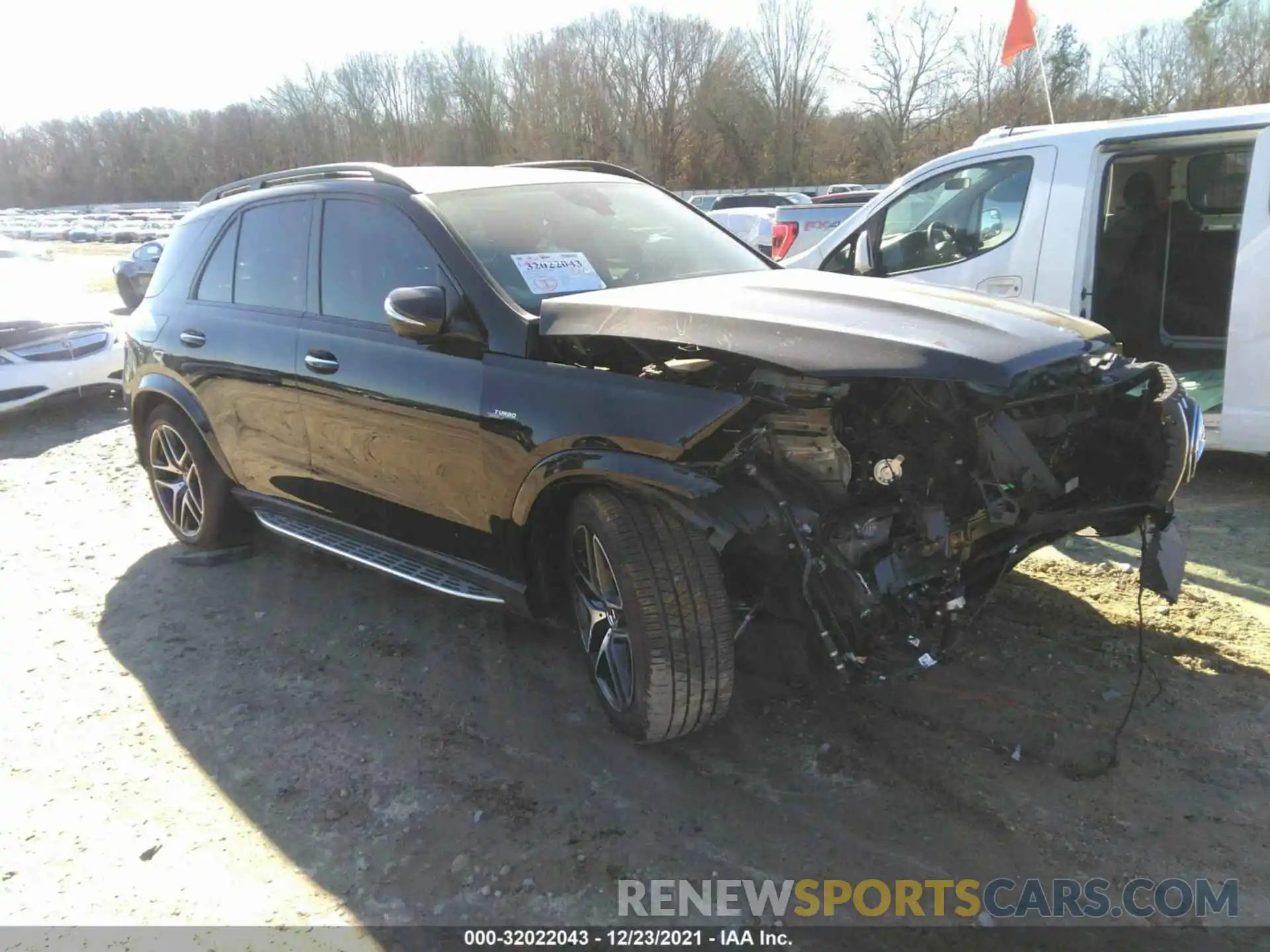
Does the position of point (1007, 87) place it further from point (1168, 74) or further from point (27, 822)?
point (27, 822)

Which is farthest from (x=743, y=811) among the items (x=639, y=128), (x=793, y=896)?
(x=639, y=128)

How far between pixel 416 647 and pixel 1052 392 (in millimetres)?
2693

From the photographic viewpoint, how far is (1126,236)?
20.5 feet

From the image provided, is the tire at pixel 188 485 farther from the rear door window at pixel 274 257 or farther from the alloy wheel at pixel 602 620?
the alloy wheel at pixel 602 620

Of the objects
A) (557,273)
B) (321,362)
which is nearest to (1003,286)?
(557,273)

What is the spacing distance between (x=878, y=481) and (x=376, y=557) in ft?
7.12

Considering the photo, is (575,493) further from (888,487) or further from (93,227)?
(93,227)

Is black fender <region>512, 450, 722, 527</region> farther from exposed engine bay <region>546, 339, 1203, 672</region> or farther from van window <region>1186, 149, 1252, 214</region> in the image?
van window <region>1186, 149, 1252, 214</region>

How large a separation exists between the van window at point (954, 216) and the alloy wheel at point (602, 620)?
3.94 meters

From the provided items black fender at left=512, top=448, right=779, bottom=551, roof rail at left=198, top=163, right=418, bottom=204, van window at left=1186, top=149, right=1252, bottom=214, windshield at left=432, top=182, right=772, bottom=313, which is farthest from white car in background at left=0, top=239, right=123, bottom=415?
van window at left=1186, top=149, right=1252, bottom=214

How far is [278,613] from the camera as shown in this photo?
14.7ft

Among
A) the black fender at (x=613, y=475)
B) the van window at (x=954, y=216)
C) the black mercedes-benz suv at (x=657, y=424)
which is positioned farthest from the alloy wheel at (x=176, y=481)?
the van window at (x=954, y=216)

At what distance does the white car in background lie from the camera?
26.9ft

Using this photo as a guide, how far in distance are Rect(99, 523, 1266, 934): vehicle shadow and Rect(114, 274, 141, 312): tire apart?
46.4 ft
